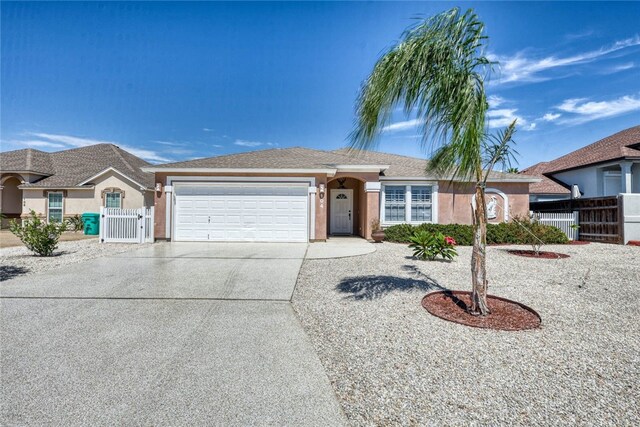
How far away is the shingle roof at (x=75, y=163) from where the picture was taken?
1931 centimetres

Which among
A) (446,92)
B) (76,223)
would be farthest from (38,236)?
(446,92)

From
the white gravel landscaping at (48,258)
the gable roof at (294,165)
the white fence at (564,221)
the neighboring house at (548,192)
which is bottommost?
the white gravel landscaping at (48,258)

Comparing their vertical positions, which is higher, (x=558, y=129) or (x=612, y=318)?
(x=558, y=129)

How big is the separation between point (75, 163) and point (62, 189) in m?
4.22

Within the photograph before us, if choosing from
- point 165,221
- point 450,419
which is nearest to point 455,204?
point 165,221

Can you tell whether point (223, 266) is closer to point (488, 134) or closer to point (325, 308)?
point (325, 308)

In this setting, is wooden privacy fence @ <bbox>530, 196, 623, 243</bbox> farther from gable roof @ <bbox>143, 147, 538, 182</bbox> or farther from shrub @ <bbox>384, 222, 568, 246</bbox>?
gable roof @ <bbox>143, 147, 538, 182</bbox>

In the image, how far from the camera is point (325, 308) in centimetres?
512

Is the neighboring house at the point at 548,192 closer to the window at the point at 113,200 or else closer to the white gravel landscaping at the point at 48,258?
the white gravel landscaping at the point at 48,258

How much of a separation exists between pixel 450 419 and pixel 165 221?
1368cm

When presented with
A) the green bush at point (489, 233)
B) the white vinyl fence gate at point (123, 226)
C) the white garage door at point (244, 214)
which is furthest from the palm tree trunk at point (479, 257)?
the white vinyl fence gate at point (123, 226)

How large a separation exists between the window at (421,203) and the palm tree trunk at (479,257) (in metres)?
11.1

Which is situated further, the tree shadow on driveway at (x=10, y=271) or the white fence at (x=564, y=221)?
the white fence at (x=564, y=221)

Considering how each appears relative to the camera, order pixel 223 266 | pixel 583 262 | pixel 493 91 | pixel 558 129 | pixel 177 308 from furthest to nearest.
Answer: pixel 558 129, pixel 583 262, pixel 223 266, pixel 177 308, pixel 493 91
